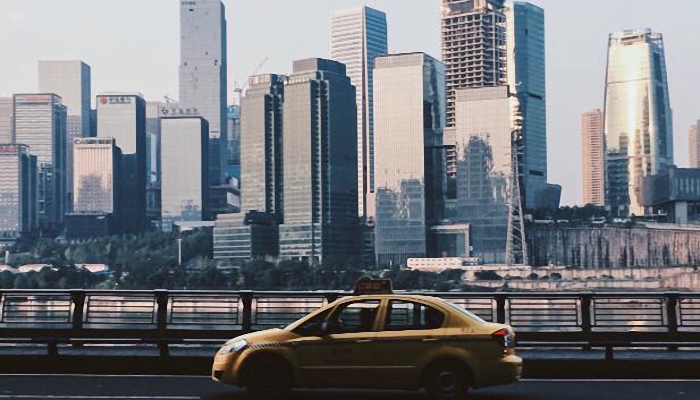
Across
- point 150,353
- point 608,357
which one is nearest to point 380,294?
point 608,357

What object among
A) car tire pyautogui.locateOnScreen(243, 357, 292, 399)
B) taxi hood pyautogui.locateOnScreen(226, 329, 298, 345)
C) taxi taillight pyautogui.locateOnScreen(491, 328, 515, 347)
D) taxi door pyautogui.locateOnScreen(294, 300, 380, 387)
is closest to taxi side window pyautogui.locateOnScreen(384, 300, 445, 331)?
taxi door pyautogui.locateOnScreen(294, 300, 380, 387)

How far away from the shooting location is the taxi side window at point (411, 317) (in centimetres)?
1614

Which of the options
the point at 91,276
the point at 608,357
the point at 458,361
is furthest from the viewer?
the point at 91,276

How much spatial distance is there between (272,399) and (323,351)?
43.8 inches

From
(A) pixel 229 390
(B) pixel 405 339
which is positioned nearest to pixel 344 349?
(B) pixel 405 339

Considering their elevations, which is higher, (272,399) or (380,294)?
(380,294)

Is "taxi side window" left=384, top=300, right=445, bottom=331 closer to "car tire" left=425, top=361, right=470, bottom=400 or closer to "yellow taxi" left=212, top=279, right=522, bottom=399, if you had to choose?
"yellow taxi" left=212, top=279, right=522, bottom=399

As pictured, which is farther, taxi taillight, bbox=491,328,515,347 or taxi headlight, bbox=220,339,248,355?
taxi headlight, bbox=220,339,248,355

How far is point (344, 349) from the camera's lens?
16141 mm

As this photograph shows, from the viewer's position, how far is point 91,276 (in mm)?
185625

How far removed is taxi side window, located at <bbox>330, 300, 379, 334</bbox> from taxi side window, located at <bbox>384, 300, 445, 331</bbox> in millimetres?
245

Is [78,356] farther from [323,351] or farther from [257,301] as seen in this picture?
[323,351]

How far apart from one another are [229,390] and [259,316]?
5.61 metres

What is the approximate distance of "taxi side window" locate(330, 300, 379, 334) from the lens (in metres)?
16.2
